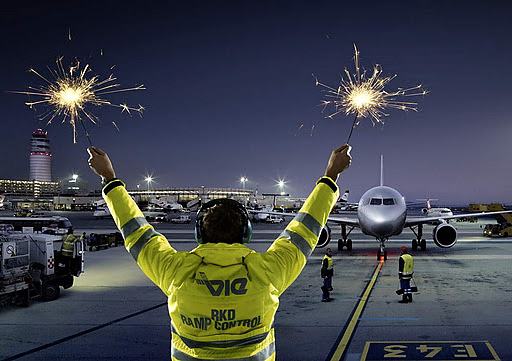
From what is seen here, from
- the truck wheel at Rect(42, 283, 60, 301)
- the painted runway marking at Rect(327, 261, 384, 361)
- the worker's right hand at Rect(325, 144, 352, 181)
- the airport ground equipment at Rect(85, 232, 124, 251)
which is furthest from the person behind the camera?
the airport ground equipment at Rect(85, 232, 124, 251)

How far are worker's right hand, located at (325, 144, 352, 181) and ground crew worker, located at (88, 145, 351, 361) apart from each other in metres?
0.20

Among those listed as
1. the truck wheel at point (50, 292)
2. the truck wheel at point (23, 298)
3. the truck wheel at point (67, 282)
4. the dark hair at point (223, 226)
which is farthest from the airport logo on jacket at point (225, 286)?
the truck wheel at point (67, 282)

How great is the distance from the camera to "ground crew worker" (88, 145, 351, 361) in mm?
2871

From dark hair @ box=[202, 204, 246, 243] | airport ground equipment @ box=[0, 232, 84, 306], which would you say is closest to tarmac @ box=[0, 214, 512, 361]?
airport ground equipment @ box=[0, 232, 84, 306]

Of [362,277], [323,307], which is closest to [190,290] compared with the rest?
[323,307]

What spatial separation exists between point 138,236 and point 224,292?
75cm

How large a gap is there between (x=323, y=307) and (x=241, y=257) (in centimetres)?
1227

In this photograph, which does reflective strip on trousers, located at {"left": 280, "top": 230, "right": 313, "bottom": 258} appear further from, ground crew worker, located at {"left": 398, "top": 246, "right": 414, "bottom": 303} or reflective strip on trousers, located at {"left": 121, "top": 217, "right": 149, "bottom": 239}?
ground crew worker, located at {"left": 398, "top": 246, "right": 414, "bottom": 303}

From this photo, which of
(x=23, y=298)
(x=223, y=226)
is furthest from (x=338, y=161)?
(x=23, y=298)

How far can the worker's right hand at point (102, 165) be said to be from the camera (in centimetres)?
356

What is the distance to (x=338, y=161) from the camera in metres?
3.52

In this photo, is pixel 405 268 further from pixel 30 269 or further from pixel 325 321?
pixel 30 269

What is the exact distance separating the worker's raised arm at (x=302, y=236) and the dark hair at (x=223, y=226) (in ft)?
0.80

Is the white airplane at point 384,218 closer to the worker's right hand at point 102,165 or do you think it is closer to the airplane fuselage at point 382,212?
the airplane fuselage at point 382,212
